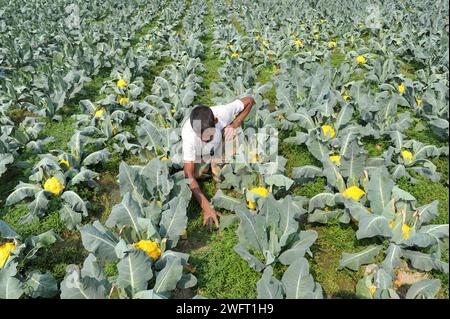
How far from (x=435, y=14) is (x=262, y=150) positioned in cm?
1041

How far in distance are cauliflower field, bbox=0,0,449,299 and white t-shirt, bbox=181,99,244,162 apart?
1.28 ft

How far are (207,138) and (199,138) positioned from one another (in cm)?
14

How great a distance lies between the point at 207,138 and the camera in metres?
4.52

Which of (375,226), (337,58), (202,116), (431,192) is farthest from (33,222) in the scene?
(337,58)

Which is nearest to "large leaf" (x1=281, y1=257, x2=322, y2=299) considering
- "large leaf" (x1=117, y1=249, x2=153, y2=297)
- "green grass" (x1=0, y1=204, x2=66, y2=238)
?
"large leaf" (x1=117, y1=249, x2=153, y2=297)

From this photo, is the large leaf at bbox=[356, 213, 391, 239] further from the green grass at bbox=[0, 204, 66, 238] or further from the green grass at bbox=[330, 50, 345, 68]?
the green grass at bbox=[330, 50, 345, 68]

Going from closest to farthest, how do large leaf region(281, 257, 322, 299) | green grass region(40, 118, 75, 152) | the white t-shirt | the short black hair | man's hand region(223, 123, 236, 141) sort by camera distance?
large leaf region(281, 257, 322, 299) → the short black hair → the white t-shirt → man's hand region(223, 123, 236, 141) → green grass region(40, 118, 75, 152)

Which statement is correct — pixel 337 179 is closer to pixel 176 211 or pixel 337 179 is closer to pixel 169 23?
pixel 176 211

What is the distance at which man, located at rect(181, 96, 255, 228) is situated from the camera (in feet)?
14.3

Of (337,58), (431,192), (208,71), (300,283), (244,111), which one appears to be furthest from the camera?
(337,58)

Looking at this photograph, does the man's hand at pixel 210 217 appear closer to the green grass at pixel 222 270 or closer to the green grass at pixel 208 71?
the green grass at pixel 222 270

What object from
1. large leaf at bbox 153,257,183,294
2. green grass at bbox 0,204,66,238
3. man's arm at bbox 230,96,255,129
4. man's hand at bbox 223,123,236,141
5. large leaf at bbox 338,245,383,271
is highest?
man's arm at bbox 230,96,255,129

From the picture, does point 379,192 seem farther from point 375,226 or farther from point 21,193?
point 21,193

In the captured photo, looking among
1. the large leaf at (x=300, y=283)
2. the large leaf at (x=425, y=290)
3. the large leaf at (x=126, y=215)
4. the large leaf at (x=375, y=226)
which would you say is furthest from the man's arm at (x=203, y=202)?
the large leaf at (x=425, y=290)
